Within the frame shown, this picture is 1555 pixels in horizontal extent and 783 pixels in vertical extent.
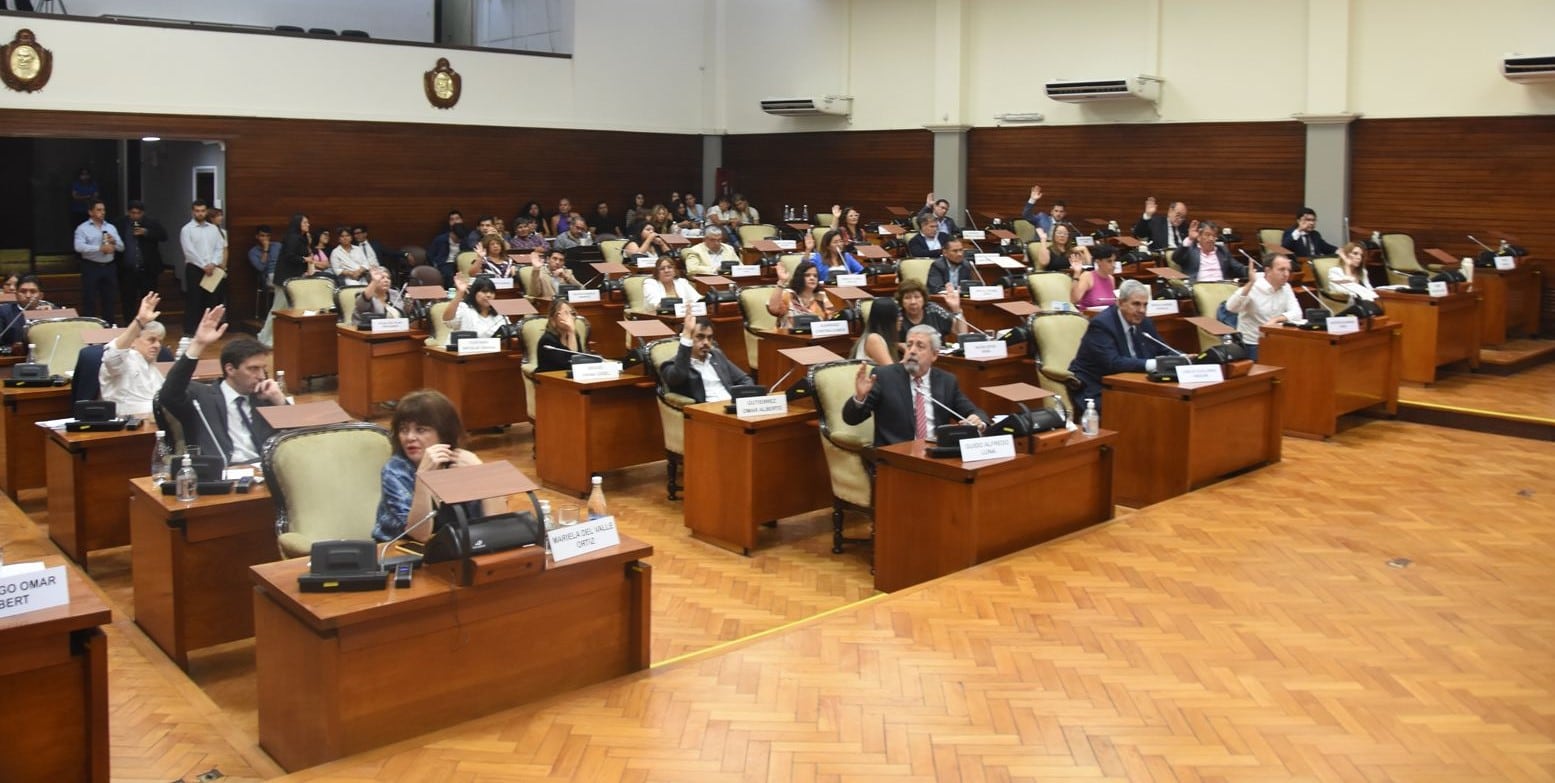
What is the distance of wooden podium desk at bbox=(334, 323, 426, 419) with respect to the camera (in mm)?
8992

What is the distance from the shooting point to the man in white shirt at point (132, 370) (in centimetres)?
616

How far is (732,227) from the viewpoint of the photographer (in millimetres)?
16672

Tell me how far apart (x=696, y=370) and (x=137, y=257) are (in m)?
9.20

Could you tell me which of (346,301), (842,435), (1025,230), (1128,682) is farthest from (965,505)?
(1025,230)

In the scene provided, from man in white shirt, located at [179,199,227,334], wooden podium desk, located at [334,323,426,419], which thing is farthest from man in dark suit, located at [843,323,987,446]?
man in white shirt, located at [179,199,227,334]

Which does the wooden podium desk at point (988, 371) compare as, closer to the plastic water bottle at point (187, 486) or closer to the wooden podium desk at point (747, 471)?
the wooden podium desk at point (747, 471)

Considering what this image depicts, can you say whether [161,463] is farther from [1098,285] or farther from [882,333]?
[1098,285]

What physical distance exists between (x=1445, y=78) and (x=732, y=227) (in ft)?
27.3

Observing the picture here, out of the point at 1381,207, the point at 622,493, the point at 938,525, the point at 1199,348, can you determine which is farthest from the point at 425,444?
the point at 1381,207

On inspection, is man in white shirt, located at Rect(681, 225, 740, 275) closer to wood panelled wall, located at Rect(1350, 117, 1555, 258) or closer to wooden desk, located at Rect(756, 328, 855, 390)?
wooden desk, located at Rect(756, 328, 855, 390)

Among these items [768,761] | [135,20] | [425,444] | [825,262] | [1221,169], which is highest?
[135,20]

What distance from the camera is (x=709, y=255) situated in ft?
40.9

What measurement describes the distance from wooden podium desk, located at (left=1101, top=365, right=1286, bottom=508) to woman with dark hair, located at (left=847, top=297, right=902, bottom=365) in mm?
1142

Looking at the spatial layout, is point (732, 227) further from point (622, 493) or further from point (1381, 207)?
point (622, 493)
